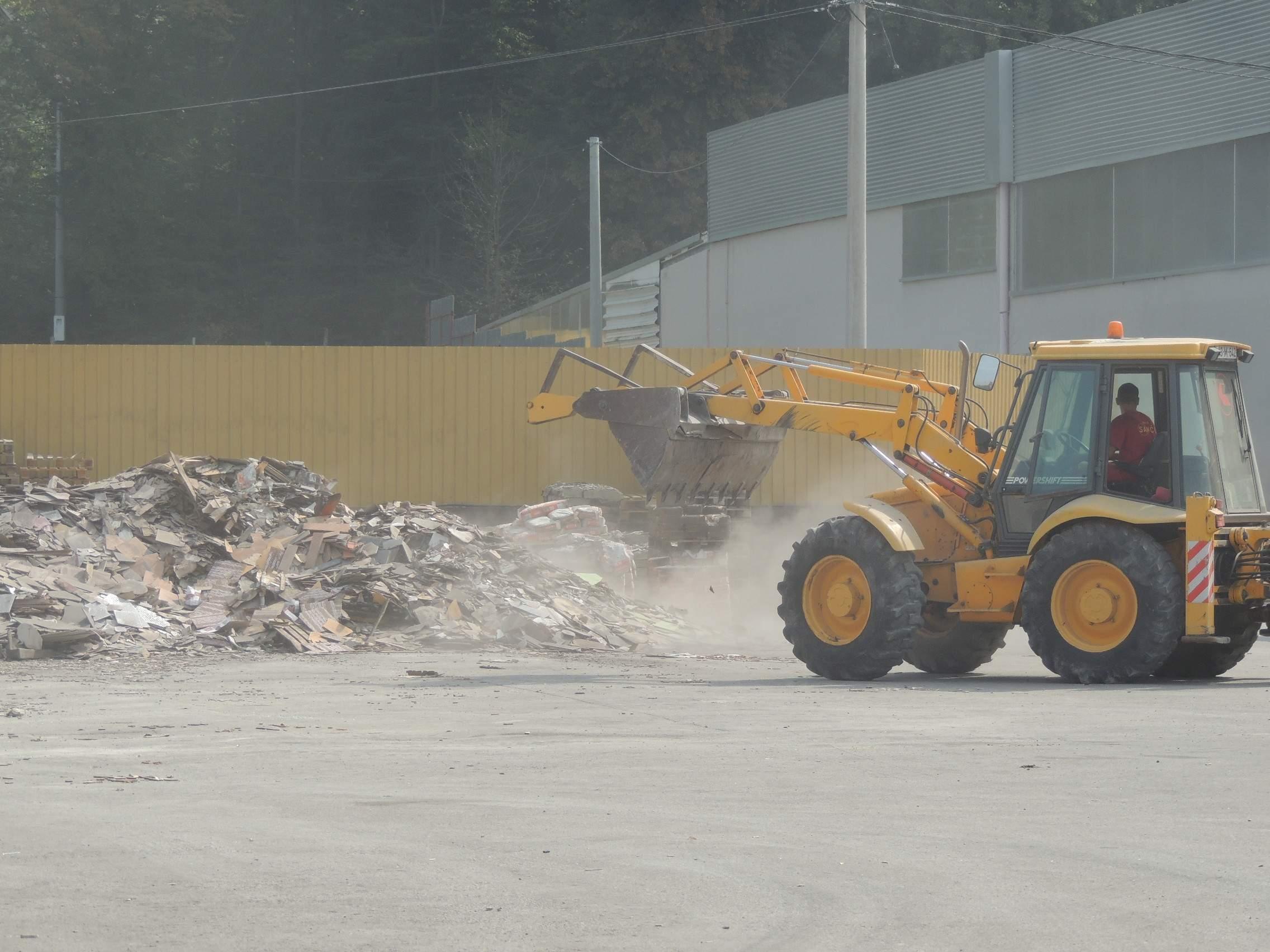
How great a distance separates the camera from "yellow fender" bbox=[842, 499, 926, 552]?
12.7m

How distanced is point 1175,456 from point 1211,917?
6.93 metres

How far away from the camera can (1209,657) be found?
41.9 feet

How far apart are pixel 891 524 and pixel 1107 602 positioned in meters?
1.76

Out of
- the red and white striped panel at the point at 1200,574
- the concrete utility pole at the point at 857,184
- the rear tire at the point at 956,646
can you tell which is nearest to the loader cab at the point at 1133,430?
the red and white striped panel at the point at 1200,574

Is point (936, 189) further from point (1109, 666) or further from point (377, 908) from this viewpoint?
point (377, 908)

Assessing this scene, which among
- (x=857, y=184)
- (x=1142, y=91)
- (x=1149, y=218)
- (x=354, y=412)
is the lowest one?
(x=354, y=412)

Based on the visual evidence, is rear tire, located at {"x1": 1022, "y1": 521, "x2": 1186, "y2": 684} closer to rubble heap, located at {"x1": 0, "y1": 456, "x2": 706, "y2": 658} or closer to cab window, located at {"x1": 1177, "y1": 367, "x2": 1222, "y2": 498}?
cab window, located at {"x1": 1177, "y1": 367, "x2": 1222, "y2": 498}

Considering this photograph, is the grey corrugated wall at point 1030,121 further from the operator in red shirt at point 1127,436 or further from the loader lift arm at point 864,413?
the operator in red shirt at point 1127,436

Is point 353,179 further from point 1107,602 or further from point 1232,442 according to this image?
point 1107,602

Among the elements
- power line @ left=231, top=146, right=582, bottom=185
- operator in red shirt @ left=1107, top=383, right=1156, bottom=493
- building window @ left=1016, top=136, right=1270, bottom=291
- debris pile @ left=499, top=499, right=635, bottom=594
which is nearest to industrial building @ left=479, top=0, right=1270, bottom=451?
building window @ left=1016, top=136, right=1270, bottom=291

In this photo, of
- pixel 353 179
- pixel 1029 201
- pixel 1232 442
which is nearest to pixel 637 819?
pixel 1232 442

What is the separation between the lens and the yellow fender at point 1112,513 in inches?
466

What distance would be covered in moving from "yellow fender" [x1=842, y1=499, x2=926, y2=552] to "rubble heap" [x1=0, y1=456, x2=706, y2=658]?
368cm

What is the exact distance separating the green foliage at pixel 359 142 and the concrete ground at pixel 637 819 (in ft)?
147
